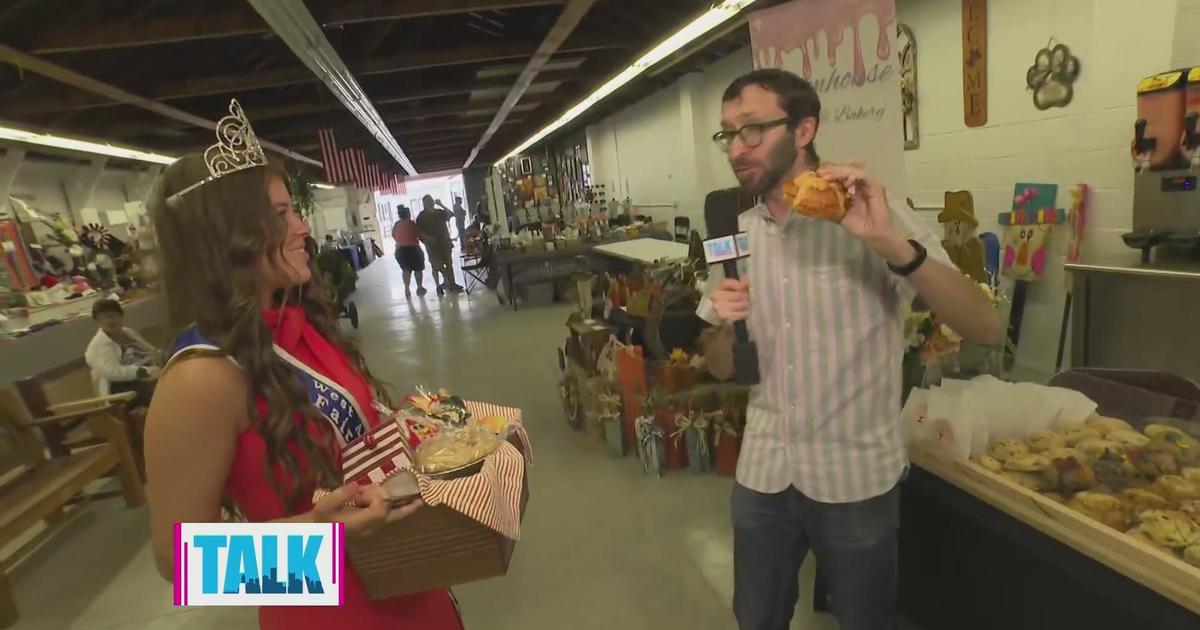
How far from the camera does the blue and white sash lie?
3.83 feet

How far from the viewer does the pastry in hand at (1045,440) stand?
1922 mm

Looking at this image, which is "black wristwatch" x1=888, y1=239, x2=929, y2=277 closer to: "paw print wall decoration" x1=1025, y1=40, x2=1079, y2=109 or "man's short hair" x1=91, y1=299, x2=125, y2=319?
"paw print wall decoration" x1=1025, y1=40, x2=1079, y2=109

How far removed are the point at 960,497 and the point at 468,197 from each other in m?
27.4

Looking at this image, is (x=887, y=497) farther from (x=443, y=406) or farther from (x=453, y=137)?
(x=453, y=137)

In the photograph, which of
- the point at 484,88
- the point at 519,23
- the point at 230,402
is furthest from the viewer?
the point at 484,88

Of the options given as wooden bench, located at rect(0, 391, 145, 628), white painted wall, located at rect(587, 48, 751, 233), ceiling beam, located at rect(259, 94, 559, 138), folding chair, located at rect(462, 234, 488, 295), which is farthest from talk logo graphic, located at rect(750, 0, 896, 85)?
folding chair, located at rect(462, 234, 488, 295)

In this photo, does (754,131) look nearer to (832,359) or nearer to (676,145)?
(832,359)

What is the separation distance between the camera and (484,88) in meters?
9.24

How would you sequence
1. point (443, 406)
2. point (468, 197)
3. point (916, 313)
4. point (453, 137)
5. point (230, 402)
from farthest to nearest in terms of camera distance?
point (468, 197) → point (453, 137) → point (916, 313) → point (443, 406) → point (230, 402)

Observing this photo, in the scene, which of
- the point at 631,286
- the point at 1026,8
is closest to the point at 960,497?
the point at 631,286

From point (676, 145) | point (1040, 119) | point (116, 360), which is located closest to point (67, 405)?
point (116, 360)

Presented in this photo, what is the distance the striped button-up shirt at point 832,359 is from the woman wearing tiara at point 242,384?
0.95 m

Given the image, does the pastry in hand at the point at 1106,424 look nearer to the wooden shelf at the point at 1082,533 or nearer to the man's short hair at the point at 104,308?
the wooden shelf at the point at 1082,533

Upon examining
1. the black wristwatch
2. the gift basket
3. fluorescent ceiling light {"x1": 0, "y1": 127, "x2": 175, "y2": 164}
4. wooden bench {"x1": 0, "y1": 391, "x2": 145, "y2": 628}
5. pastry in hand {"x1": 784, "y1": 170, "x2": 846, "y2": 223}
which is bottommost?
wooden bench {"x1": 0, "y1": 391, "x2": 145, "y2": 628}
